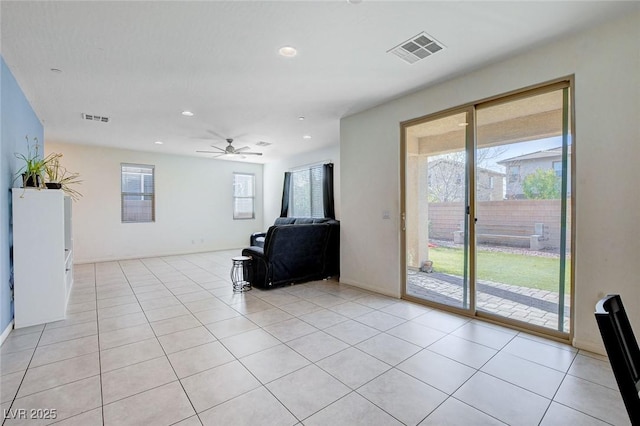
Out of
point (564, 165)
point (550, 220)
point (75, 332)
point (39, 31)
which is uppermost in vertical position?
point (39, 31)

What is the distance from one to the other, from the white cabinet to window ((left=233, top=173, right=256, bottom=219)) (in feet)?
18.9

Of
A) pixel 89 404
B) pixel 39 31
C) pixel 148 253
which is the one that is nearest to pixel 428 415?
pixel 89 404

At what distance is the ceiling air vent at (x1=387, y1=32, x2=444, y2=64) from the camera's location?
2.57m

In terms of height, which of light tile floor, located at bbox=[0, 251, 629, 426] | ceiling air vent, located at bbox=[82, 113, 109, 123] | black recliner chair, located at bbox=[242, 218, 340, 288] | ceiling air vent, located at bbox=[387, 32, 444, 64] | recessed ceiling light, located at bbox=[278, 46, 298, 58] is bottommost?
light tile floor, located at bbox=[0, 251, 629, 426]

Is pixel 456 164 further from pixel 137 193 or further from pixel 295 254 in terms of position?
pixel 137 193

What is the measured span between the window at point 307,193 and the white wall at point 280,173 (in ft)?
0.86

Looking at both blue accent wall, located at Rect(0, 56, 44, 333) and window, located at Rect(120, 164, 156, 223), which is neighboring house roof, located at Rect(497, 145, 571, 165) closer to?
blue accent wall, located at Rect(0, 56, 44, 333)

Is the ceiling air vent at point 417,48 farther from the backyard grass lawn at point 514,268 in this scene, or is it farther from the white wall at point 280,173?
the white wall at point 280,173

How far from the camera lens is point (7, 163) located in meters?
3.04

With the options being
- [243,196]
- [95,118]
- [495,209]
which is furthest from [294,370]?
[243,196]

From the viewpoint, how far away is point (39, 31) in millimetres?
2414

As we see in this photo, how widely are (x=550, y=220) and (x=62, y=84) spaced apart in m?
5.55

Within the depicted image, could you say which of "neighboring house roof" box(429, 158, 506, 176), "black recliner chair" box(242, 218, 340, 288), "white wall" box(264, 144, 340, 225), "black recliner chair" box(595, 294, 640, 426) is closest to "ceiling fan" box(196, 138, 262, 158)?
"white wall" box(264, 144, 340, 225)

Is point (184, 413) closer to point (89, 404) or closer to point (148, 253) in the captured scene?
point (89, 404)
